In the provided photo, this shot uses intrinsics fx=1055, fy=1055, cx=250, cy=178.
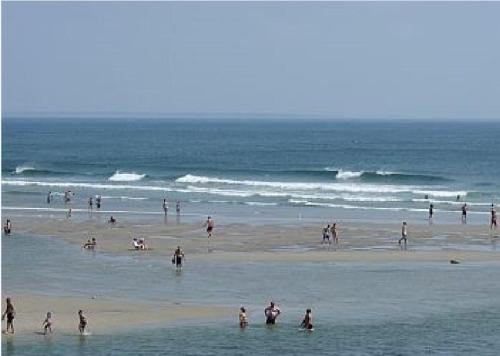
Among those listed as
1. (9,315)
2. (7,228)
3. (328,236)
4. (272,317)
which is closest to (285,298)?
(272,317)

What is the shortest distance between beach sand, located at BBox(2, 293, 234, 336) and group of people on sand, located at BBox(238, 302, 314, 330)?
1.27 m

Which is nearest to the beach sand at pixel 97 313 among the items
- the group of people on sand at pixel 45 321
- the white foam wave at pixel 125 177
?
the group of people on sand at pixel 45 321

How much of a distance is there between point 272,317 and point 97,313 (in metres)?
4.70

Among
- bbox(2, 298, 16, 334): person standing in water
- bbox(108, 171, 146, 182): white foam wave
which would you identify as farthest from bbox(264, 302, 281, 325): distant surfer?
bbox(108, 171, 146, 182): white foam wave

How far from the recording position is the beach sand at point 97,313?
86.1 feet

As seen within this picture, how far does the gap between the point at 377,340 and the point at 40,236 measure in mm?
23569

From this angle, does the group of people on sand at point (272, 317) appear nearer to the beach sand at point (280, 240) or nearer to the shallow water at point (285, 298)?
the shallow water at point (285, 298)

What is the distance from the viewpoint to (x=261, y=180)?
85.2 metres

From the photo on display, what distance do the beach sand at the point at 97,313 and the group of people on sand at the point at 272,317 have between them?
4.18 ft

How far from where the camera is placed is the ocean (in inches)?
2335

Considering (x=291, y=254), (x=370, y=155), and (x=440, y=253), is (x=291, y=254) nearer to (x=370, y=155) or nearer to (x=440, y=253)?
(x=440, y=253)

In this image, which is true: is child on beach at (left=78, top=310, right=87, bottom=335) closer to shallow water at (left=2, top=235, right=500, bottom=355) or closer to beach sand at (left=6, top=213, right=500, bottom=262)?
shallow water at (left=2, top=235, right=500, bottom=355)

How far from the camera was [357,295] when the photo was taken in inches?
1218

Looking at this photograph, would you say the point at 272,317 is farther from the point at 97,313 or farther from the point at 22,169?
the point at 22,169
